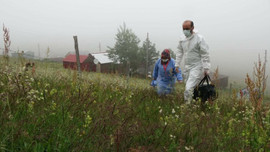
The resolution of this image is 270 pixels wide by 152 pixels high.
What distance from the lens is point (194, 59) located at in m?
5.76

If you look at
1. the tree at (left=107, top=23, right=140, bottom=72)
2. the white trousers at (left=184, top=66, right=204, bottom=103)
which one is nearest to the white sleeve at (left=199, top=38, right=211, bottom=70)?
the white trousers at (left=184, top=66, right=204, bottom=103)

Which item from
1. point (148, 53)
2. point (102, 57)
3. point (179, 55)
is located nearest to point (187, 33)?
point (179, 55)

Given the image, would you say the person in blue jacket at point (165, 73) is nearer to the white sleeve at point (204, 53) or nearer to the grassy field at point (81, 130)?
the white sleeve at point (204, 53)

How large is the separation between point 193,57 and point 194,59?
0.06 meters

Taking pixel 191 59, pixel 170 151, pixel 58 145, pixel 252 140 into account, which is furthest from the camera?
pixel 191 59

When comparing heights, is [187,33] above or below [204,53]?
above

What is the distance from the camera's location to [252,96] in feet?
6.60

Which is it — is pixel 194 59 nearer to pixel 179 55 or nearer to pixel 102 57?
pixel 179 55

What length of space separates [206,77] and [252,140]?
286 cm

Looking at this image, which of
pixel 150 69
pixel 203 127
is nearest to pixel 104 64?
pixel 150 69

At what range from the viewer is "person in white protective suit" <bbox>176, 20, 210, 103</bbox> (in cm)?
552

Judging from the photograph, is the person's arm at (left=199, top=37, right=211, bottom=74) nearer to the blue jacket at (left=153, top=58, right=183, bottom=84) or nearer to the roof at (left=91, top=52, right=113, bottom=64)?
the blue jacket at (left=153, top=58, right=183, bottom=84)

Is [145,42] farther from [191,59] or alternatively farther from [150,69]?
[191,59]

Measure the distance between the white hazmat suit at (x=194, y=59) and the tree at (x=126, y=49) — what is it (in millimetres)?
34708
